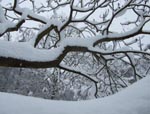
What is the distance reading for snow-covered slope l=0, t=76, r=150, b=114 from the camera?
161 centimetres

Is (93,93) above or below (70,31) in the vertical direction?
below

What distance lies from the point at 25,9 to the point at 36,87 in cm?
2168

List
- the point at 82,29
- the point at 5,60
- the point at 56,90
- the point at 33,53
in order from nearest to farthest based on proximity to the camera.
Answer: the point at 5,60 → the point at 33,53 → the point at 82,29 → the point at 56,90

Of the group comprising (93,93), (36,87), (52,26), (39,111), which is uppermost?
(52,26)

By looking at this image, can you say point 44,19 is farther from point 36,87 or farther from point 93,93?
point 36,87

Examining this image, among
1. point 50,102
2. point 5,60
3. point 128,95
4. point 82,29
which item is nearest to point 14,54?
point 5,60

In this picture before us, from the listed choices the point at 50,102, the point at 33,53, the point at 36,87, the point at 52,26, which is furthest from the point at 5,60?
the point at 36,87

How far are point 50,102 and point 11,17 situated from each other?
5895 millimetres

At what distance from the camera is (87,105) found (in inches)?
69.6

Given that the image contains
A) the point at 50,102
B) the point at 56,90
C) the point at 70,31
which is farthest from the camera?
the point at 56,90

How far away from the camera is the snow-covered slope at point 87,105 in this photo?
1607mm

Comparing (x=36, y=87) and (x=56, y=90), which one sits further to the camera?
(x=36, y=87)

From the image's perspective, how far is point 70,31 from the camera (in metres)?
9.99

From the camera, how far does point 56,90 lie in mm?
17859
